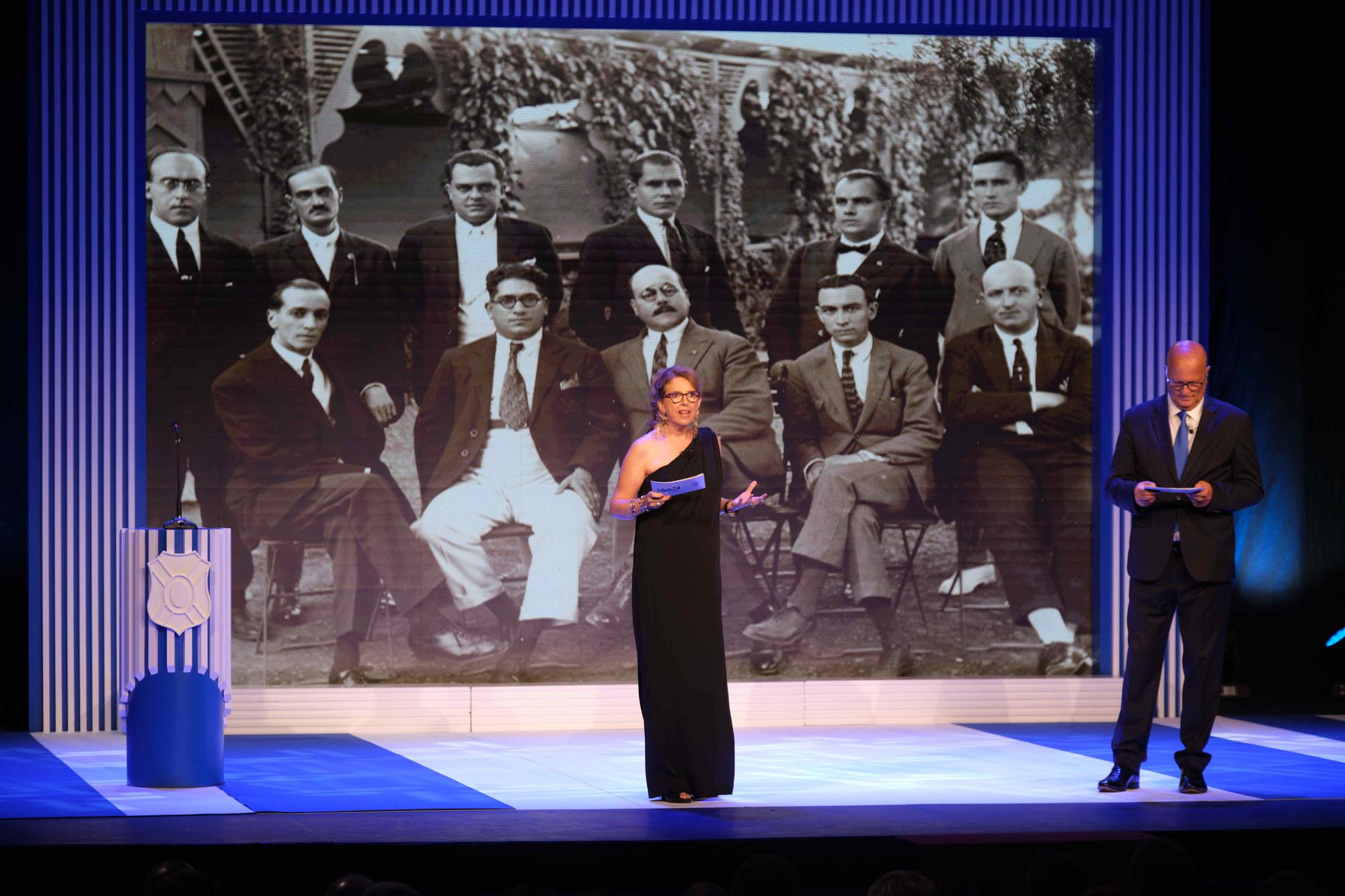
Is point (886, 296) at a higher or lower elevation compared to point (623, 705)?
higher

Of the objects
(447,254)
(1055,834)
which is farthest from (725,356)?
(1055,834)

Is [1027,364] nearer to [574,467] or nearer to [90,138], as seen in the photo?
[574,467]

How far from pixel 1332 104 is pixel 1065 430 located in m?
2.15

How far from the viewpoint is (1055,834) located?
4523mm

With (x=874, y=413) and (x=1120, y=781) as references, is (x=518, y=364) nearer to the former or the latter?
(x=874, y=413)

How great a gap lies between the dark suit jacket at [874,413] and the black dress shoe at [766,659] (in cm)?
85

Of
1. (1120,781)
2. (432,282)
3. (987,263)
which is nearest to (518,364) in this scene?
(432,282)

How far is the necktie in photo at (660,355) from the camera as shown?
26.1 feet

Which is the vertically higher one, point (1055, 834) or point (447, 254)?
point (447, 254)

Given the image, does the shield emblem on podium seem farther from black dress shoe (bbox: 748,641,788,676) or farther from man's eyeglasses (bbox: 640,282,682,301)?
black dress shoe (bbox: 748,641,788,676)

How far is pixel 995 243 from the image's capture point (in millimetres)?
8148

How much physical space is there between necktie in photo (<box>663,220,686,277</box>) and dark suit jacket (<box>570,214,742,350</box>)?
0.02 metres

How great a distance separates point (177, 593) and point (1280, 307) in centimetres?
557

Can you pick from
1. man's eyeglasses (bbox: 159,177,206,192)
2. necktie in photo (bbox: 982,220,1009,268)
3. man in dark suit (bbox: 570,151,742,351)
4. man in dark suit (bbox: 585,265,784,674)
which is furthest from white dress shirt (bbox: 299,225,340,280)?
necktie in photo (bbox: 982,220,1009,268)
